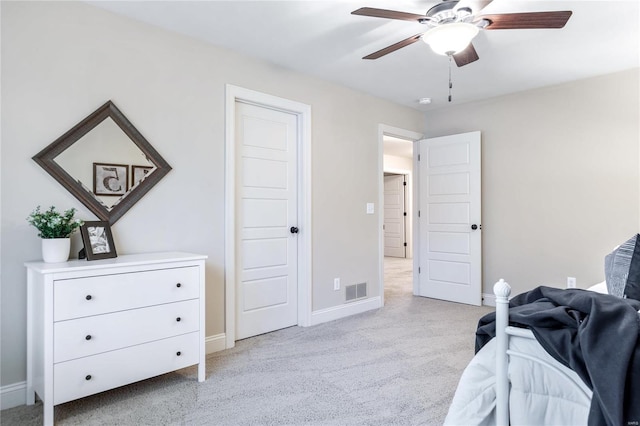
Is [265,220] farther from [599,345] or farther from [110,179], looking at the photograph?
[599,345]

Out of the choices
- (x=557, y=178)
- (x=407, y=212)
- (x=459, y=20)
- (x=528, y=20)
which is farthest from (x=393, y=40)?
(x=407, y=212)

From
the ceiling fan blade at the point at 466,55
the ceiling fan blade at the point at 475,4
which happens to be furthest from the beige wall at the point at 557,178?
the ceiling fan blade at the point at 475,4

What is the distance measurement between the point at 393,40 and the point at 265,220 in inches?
71.3

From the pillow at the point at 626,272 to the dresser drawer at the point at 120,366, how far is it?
→ 7.71ft

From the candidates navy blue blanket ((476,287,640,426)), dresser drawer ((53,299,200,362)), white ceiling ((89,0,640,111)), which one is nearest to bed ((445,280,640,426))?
navy blue blanket ((476,287,640,426))

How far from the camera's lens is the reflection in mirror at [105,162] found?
2.37 metres

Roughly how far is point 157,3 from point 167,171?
1.08 metres

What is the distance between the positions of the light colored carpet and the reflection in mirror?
1.21 m

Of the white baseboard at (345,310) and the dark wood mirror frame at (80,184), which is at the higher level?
the dark wood mirror frame at (80,184)

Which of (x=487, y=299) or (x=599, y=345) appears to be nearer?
(x=599, y=345)

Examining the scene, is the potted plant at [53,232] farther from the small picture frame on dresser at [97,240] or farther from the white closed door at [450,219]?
the white closed door at [450,219]

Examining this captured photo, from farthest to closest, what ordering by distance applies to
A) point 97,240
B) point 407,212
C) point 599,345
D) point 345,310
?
point 407,212
point 345,310
point 97,240
point 599,345

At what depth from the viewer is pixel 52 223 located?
2113mm

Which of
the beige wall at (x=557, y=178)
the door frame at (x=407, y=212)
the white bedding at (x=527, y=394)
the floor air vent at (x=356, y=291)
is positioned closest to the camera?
the white bedding at (x=527, y=394)
